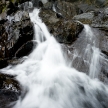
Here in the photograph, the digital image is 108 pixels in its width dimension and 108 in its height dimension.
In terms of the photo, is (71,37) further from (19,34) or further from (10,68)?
(10,68)

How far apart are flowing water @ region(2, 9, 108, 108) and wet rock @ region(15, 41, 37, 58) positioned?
26 centimetres

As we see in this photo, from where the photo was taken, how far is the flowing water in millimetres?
6945

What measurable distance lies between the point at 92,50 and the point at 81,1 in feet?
39.9

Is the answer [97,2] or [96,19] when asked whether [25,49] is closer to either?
[96,19]

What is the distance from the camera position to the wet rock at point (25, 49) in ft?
32.4

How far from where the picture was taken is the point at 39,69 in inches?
345

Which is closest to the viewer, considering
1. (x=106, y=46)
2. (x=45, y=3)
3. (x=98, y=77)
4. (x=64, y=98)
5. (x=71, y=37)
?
(x=64, y=98)

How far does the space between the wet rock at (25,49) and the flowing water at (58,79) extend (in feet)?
0.86

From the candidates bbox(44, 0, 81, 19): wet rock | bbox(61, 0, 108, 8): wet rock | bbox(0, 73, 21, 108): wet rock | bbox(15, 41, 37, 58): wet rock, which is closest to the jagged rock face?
bbox(61, 0, 108, 8): wet rock

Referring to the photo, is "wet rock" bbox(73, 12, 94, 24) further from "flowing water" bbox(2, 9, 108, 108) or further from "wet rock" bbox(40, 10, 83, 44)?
"flowing water" bbox(2, 9, 108, 108)

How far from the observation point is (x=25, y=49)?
10.1 meters

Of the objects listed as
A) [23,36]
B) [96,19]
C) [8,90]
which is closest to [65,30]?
[23,36]

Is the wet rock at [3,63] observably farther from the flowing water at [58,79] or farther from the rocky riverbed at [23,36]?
the flowing water at [58,79]

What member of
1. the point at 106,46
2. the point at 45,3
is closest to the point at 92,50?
the point at 106,46
